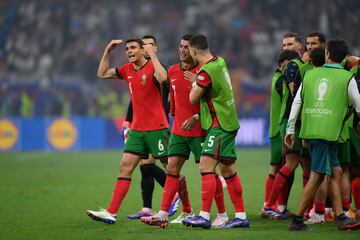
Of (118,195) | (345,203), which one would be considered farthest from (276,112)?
(118,195)

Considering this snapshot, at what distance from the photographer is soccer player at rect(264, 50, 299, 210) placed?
1034 centimetres

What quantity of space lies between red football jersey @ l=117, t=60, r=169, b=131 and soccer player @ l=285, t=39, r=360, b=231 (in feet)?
6.48

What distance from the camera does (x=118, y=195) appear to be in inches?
372

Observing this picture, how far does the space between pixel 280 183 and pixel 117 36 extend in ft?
77.7

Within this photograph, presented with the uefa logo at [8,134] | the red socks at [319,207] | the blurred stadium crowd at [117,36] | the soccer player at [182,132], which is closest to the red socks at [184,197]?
the soccer player at [182,132]

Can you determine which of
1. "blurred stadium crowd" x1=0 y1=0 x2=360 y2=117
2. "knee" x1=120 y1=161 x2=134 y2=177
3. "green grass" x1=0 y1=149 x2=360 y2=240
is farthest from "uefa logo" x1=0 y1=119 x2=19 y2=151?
"knee" x1=120 y1=161 x2=134 y2=177

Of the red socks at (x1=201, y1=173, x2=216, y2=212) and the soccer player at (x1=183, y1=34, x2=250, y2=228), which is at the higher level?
the soccer player at (x1=183, y1=34, x2=250, y2=228)

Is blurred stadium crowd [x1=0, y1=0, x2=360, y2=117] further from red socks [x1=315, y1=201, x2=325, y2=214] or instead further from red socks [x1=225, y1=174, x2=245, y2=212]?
red socks [x1=225, y1=174, x2=245, y2=212]

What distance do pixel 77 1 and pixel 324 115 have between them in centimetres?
2708

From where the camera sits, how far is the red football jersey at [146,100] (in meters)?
9.82

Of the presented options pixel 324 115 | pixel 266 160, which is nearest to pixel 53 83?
pixel 266 160

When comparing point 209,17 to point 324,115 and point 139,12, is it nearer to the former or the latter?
point 139,12

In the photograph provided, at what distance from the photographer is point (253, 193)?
1348 cm

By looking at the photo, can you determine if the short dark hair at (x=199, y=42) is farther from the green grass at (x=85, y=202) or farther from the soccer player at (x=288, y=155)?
the green grass at (x=85, y=202)
